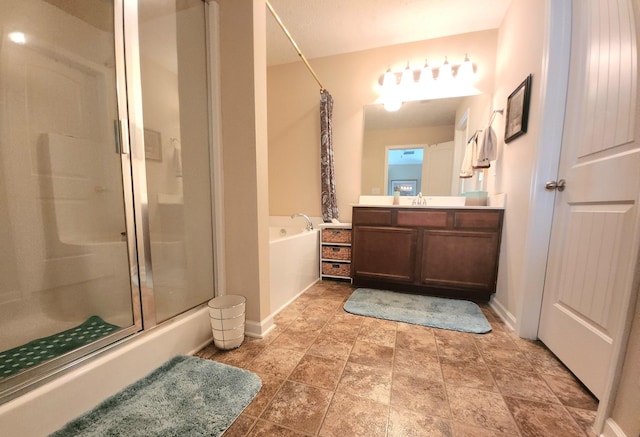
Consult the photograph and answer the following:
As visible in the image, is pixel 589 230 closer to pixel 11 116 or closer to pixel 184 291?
pixel 184 291

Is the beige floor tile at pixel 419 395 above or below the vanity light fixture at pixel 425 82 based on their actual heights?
below

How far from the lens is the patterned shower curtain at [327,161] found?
8.22ft

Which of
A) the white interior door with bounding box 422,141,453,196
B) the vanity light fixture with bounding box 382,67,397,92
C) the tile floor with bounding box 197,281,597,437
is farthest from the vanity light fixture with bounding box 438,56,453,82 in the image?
the tile floor with bounding box 197,281,597,437

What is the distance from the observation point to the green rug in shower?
0.87 metres

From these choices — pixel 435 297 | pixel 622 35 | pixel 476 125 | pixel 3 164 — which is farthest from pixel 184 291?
pixel 476 125

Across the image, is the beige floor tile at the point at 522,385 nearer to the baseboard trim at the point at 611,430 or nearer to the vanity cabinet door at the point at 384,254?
the baseboard trim at the point at 611,430

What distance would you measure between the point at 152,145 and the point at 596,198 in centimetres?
209

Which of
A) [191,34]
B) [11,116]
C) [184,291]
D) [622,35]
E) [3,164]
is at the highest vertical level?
[191,34]

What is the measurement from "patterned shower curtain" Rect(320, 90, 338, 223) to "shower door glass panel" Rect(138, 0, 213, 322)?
134 cm

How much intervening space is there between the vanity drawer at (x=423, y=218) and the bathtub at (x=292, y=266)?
2.79ft

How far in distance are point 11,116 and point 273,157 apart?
2.00 metres

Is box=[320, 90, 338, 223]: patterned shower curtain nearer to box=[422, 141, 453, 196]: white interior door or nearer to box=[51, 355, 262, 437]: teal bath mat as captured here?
box=[422, 141, 453, 196]: white interior door

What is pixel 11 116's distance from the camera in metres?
1.21

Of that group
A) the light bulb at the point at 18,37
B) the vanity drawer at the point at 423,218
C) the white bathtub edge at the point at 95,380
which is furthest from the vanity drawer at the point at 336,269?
the light bulb at the point at 18,37
